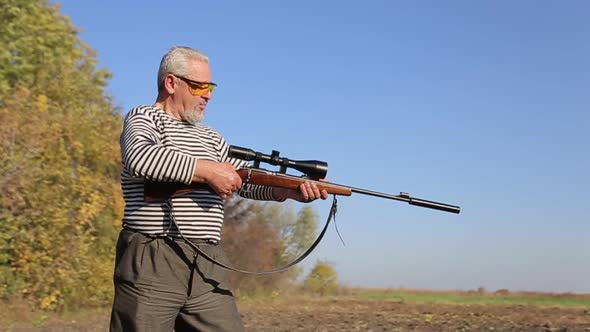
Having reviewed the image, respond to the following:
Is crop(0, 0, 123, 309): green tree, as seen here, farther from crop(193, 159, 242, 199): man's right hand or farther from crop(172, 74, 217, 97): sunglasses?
crop(193, 159, 242, 199): man's right hand

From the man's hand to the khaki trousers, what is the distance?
0.58 meters

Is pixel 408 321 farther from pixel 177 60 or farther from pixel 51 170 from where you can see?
pixel 177 60

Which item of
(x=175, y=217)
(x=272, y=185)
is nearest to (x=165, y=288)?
(x=175, y=217)

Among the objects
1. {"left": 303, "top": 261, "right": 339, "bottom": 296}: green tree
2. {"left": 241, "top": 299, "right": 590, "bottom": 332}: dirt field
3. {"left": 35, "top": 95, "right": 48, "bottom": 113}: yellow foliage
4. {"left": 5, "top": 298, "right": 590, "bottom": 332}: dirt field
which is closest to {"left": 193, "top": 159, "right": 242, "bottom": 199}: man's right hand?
{"left": 241, "top": 299, "right": 590, "bottom": 332}: dirt field

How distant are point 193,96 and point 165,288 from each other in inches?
46.1

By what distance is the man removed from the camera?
4262 mm

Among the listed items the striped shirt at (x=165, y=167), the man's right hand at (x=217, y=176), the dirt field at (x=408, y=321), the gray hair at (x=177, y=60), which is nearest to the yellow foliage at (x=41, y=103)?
the dirt field at (x=408, y=321)

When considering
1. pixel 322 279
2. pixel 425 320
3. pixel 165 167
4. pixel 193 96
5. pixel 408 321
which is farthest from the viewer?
pixel 322 279

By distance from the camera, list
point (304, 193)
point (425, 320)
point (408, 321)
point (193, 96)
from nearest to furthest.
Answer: point (193, 96)
point (304, 193)
point (408, 321)
point (425, 320)

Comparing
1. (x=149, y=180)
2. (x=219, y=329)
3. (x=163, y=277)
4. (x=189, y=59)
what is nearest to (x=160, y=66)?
(x=189, y=59)

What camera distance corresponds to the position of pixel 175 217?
14.7 ft

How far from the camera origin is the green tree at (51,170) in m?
18.4

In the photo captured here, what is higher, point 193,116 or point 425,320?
point 193,116

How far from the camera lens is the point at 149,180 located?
436 centimetres
